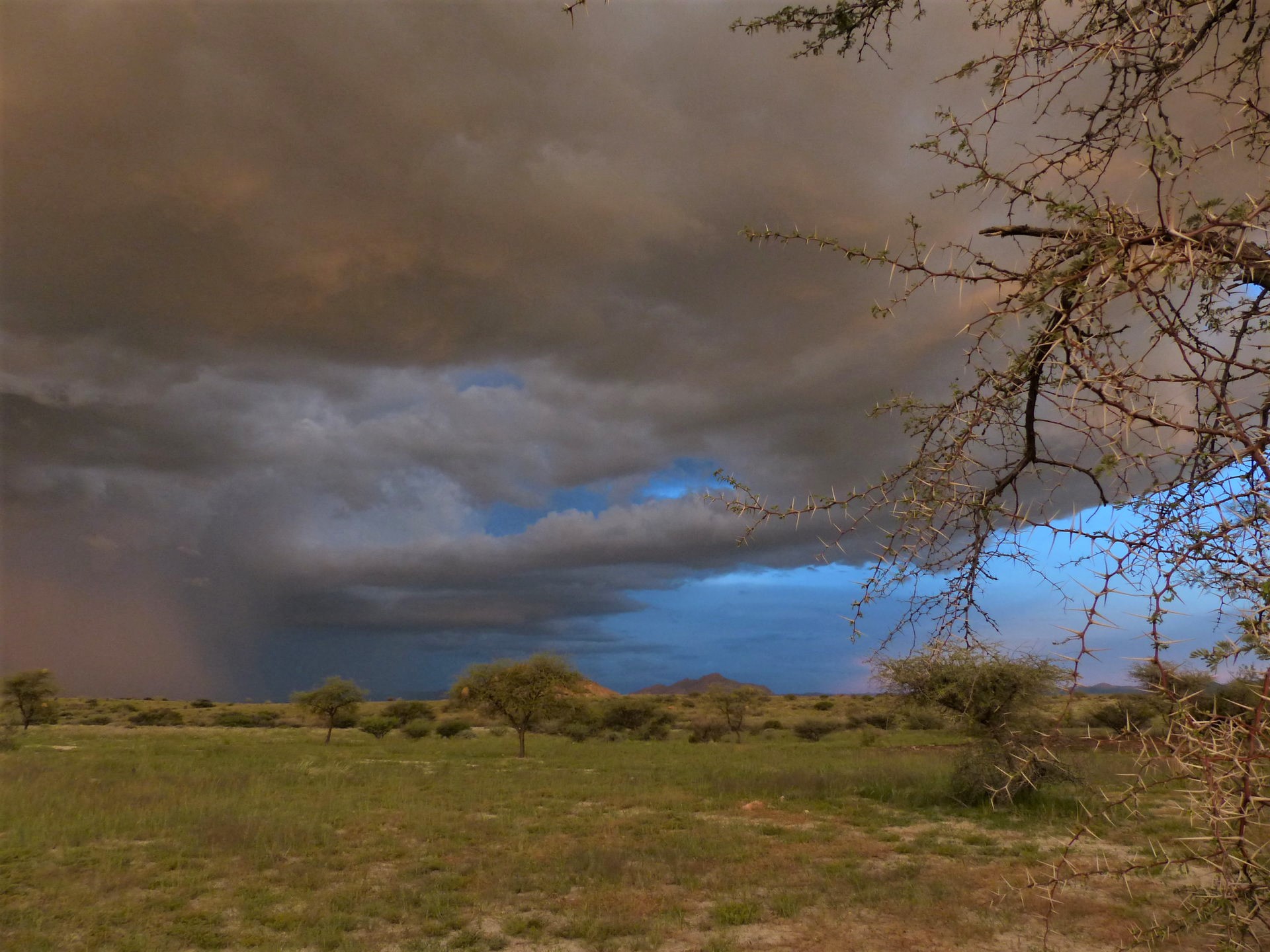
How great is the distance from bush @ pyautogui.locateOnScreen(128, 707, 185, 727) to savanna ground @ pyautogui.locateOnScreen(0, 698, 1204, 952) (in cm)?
3346

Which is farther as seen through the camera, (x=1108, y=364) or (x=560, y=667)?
(x=560, y=667)

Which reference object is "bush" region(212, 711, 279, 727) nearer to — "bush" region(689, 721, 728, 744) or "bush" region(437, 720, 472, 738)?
"bush" region(437, 720, 472, 738)

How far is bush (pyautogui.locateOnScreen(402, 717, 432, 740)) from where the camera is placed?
45.4m

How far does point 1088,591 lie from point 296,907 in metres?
11.8

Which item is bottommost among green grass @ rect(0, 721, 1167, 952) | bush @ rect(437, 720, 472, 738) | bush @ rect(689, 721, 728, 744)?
bush @ rect(437, 720, 472, 738)

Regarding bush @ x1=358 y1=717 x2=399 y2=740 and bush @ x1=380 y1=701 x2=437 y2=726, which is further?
bush @ x1=380 y1=701 x2=437 y2=726

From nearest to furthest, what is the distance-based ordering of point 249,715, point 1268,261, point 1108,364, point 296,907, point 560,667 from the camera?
1. point 1268,261
2. point 1108,364
3. point 296,907
4. point 560,667
5. point 249,715

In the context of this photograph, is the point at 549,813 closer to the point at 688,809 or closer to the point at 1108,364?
the point at 688,809

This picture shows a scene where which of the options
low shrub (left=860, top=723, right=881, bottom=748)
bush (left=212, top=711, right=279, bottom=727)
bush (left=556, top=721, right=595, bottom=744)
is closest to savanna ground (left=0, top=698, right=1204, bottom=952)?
low shrub (left=860, top=723, right=881, bottom=748)

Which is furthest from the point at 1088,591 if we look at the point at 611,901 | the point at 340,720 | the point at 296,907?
the point at 340,720

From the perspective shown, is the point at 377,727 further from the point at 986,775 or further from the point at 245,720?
the point at 986,775

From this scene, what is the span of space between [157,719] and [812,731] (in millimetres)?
48309

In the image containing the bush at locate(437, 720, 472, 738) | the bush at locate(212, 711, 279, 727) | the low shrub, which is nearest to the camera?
the low shrub

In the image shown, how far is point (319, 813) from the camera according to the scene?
16.9 m
